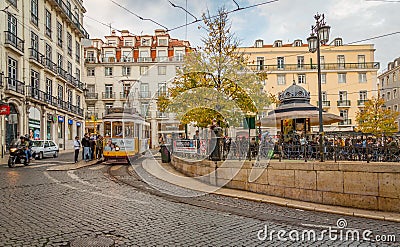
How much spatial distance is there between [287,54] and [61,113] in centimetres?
3204

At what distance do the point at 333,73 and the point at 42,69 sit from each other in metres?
38.5

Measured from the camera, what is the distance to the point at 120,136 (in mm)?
18844

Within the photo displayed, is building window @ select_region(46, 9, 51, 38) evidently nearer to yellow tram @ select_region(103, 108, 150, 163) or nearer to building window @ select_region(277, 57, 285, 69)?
yellow tram @ select_region(103, 108, 150, 163)

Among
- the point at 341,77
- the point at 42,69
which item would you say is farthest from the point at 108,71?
the point at 341,77

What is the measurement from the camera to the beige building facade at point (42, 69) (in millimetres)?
25938

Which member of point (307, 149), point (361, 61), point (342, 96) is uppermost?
point (361, 61)

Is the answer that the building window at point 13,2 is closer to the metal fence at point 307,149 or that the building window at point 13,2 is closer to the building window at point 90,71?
the metal fence at point 307,149

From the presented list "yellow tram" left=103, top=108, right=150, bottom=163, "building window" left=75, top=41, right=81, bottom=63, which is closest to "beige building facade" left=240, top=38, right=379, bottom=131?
"building window" left=75, top=41, right=81, bottom=63

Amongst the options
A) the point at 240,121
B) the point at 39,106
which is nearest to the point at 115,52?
the point at 39,106

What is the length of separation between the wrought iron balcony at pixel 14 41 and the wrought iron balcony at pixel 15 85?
8.70ft

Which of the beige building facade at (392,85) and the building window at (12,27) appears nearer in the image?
the building window at (12,27)

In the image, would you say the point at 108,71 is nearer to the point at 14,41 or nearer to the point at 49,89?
the point at 49,89

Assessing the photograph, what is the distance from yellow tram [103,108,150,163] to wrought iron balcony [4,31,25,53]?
1254 centimetres

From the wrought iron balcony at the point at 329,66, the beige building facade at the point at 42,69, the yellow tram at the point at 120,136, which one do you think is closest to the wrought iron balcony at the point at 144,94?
the beige building facade at the point at 42,69
